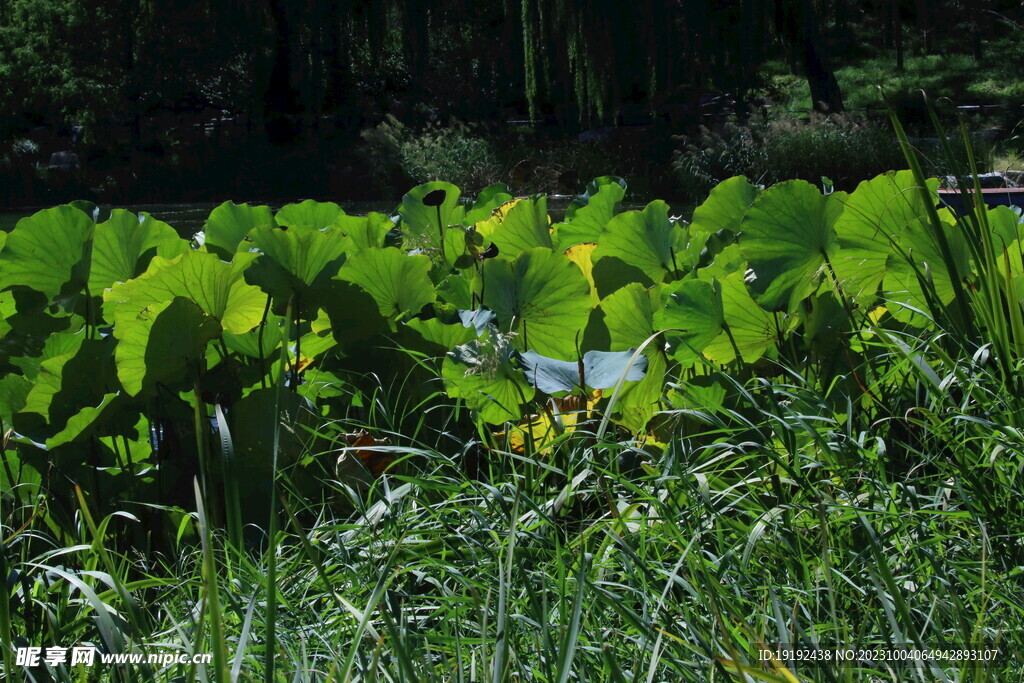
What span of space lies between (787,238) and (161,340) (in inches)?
30.1

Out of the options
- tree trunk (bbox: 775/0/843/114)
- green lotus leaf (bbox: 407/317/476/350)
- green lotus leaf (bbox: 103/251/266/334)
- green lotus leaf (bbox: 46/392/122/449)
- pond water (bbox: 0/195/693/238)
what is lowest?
pond water (bbox: 0/195/693/238)

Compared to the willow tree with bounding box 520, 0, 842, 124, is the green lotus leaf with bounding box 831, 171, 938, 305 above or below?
below

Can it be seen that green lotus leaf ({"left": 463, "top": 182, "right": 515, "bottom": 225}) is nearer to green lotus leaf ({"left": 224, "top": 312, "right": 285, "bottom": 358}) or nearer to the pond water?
green lotus leaf ({"left": 224, "top": 312, "right": 285, "bottom": 358})

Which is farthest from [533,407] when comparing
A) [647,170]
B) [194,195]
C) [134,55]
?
[134,55]

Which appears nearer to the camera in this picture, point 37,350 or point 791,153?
point 37,350

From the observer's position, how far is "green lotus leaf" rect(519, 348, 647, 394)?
1120 mm

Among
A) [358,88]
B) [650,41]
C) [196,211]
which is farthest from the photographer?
[358,88]

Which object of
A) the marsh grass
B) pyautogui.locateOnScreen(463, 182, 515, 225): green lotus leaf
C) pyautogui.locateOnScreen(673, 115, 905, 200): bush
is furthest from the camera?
pyautogui.locateOnScreen(673, 115, 905, 200): bush

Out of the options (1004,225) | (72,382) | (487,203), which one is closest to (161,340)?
(72,382)

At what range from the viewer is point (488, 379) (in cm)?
112

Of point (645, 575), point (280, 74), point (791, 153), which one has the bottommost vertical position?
point (791, 153)

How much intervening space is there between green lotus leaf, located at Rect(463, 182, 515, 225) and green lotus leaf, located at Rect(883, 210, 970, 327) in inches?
28.1

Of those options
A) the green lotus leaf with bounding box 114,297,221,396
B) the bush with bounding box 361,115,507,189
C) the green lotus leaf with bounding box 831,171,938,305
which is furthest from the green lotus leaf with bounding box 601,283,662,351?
the bush with bounding box 361,115,507,189

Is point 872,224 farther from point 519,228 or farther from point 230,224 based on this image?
point 230,224
